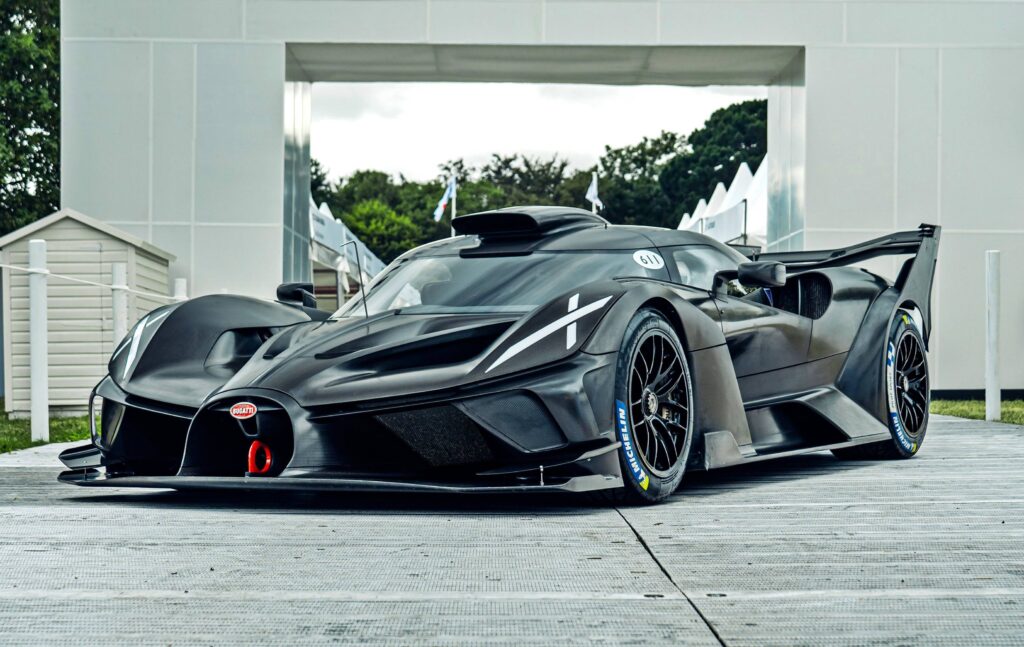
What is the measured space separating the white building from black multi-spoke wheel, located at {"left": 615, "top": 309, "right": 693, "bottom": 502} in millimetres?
10454

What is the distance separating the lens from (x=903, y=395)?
667cm

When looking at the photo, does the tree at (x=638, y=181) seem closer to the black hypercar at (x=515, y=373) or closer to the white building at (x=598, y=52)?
the white building at (x=598, y=52)

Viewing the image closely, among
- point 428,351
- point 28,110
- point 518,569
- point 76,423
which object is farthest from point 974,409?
point 28,110

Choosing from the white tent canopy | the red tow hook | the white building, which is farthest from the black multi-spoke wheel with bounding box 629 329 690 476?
the white tent canopy

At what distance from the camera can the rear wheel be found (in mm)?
6457

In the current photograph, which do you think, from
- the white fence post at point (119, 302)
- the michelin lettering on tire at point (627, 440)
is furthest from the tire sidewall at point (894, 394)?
the white fence post at point (119, 302)

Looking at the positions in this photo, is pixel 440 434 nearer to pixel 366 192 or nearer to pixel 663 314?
pixel 663 314

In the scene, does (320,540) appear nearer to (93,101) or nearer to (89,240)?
(89,240)

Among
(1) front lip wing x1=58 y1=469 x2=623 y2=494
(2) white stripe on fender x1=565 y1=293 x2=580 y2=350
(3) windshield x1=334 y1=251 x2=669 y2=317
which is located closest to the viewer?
(1) front lip wing x1=58 y1=469 x2=623 y2=494

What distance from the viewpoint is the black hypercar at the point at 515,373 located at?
429cm

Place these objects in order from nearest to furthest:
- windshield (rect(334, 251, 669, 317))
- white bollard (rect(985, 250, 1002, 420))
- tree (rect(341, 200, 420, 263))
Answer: windshield (rect(334, 251, 669, 317))
white bollard (rect(985, 250, 1002, 420))
tree (rect(341, 200, 420, 263))

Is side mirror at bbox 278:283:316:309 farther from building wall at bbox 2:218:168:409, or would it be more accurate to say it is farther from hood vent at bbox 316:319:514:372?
building wall at bbox 2:218:168:409

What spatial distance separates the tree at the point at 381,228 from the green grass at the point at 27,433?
215 feet

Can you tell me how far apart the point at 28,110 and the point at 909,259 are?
22980 mm
